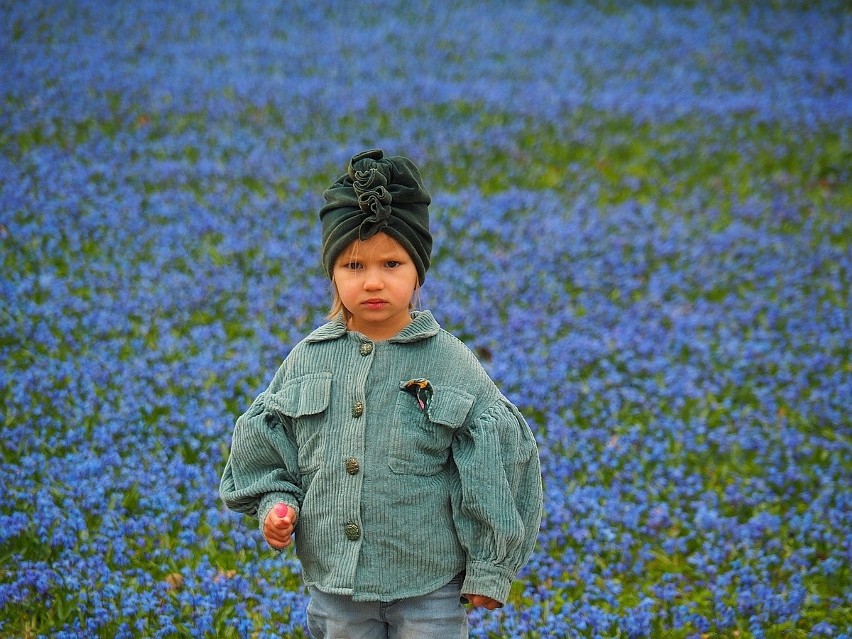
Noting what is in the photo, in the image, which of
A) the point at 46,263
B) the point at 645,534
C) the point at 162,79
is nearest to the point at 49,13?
the point at 162,79

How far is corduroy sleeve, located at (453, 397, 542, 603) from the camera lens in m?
2.83

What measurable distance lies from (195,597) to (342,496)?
1.52 metres

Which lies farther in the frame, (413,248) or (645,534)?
(645,534)

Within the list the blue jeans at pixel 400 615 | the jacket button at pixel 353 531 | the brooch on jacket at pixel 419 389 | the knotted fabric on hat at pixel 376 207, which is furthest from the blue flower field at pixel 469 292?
the knotted fabric on hat at pixel 376 207

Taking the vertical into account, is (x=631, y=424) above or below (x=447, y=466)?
above

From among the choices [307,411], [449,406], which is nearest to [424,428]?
[449,406]

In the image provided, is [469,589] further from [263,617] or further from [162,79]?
[162,79]

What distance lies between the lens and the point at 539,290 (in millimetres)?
7508

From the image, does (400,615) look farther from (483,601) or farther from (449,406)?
(449,406)

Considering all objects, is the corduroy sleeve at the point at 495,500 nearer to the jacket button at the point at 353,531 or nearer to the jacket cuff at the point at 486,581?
the jacket cuff at the point at 486,581

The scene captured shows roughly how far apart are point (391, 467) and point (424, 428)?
0.15 m

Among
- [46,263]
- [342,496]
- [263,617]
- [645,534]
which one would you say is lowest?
[263,617]

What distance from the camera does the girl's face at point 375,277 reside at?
284cm

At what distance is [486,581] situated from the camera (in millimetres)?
2818
